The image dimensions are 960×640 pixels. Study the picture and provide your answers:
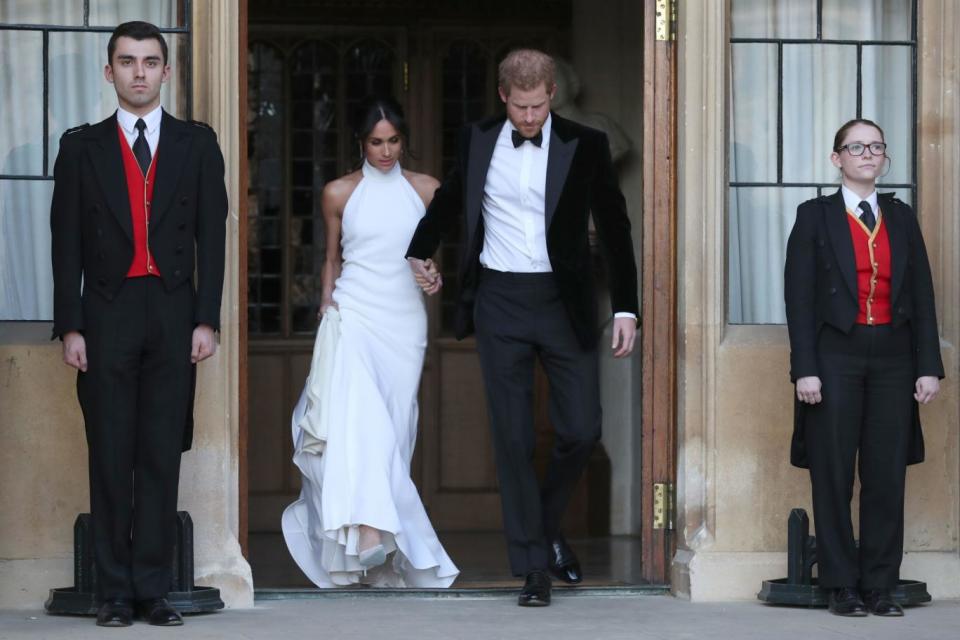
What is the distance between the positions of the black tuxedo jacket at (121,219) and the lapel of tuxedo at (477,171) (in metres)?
1.07

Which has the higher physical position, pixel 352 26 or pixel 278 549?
pixel 352 26

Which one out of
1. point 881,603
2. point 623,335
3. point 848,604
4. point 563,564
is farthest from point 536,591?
point 881,603

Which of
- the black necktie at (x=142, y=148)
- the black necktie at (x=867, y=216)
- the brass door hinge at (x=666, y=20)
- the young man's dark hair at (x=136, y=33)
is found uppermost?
Result: the brass door hinge at (x=666, y=20)

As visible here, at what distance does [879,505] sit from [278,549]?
12.0 ft

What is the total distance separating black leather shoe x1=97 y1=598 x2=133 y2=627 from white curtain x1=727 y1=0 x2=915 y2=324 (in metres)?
2.81

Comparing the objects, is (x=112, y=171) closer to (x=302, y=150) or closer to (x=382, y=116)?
(x=382, y=116)

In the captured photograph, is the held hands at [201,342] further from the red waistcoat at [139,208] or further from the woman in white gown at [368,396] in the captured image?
the woman in white gown at [368,396]

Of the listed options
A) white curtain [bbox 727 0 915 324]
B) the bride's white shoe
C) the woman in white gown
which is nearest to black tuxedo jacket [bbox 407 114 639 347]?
the woman in white gown

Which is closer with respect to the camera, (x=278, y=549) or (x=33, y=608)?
(x=33, y=608)

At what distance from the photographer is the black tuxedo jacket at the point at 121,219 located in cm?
719

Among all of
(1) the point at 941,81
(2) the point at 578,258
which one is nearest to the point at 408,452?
(2) the point at 578,258

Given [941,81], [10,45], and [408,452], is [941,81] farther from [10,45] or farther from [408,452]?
[10,45]

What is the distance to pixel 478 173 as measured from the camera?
7.96 metres

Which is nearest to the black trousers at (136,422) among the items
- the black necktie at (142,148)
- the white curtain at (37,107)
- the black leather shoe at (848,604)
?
the black necktie at (142,148)
